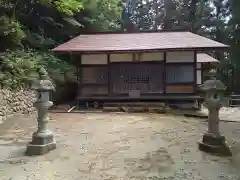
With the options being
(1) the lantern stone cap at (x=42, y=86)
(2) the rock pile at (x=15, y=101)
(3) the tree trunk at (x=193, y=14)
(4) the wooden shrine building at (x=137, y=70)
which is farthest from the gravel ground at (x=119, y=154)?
(3) the tree trunk at (x=193, y=14)

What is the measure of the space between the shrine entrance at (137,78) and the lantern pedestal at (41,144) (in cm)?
783

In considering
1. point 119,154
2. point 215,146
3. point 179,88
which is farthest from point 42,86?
point 179,88

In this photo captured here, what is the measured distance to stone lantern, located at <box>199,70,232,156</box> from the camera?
6.20 meters

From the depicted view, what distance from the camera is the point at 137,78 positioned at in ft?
46.3

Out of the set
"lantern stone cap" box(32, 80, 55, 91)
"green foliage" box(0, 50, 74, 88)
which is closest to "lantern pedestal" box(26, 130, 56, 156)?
"lantern stone cap" box(32, 80, 55, 91)

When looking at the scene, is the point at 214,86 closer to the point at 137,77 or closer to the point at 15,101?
the point at 137,77

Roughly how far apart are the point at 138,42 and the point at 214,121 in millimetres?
8969

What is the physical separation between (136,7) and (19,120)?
26141 millimetres

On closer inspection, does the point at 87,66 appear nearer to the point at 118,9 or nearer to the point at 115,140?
the point at 115,140

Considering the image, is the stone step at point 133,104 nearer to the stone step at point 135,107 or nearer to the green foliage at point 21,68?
the stone step at point 135,107

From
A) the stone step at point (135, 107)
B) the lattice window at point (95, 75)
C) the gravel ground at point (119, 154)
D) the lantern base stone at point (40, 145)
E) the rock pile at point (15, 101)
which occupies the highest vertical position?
the lattice window at point (95, 75)

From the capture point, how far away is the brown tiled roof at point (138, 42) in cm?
1320

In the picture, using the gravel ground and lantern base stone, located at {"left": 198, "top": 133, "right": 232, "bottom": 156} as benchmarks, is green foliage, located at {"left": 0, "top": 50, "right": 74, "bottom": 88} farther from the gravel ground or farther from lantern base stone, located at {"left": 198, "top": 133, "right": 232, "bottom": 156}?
lantern base stone, located at {"left": 198, "top": 133, "right": 232, "bottom": 156}

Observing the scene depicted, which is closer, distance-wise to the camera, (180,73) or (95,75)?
(180,73)
